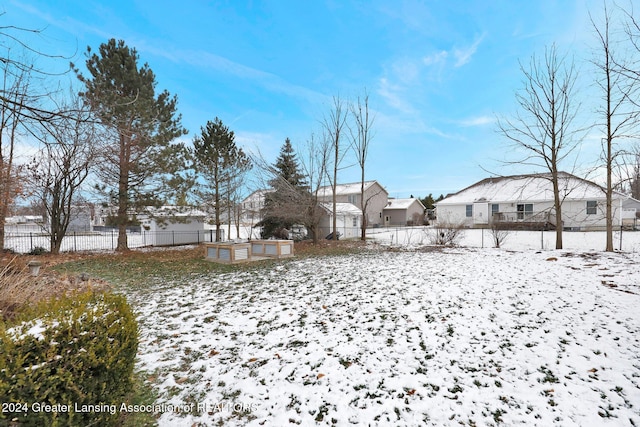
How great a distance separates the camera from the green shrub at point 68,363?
59.6 inches

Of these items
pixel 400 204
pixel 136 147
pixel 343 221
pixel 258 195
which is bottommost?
pixel 343 221

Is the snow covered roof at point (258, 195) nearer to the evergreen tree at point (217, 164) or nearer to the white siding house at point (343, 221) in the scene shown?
the evergreen tree at point (217, 164)

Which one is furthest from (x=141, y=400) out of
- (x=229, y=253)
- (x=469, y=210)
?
(x=469, y=210)

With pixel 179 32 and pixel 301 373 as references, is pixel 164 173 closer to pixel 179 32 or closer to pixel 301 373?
pixel 179 32

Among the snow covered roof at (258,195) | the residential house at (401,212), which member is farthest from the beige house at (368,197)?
the snow covered roof at (258,195)

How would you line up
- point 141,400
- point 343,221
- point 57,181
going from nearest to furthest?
point 141,400 < point 57,181 < point 343,221

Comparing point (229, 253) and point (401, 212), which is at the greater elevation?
point (401, 212)

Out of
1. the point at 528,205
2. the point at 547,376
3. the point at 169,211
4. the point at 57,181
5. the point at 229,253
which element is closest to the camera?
the point at 547,376

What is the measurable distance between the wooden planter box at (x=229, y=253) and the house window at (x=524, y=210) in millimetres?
25265

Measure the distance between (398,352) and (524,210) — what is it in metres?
27.6

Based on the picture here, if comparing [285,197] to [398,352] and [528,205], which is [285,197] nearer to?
[398,352]

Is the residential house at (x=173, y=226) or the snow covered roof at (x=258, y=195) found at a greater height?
the snow covered roof at (x=258, y=195)

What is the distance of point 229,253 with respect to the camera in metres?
10.2

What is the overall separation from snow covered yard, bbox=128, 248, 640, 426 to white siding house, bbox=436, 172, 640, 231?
55.3 feet
